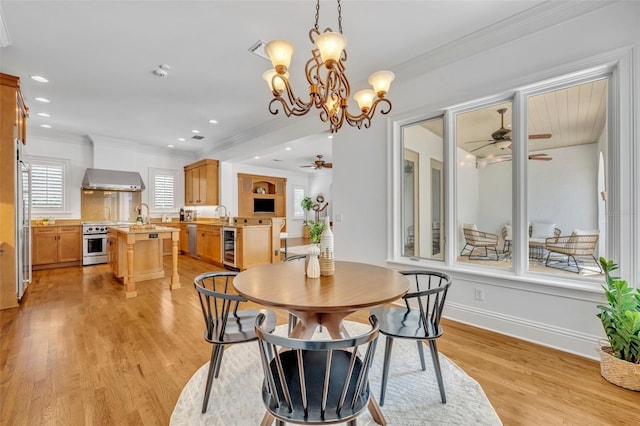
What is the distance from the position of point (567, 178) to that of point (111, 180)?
774 cm

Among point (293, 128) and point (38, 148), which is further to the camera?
point (38, 148)

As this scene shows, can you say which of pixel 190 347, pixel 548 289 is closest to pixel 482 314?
pixel 548 289

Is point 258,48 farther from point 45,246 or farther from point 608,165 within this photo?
point 45,246

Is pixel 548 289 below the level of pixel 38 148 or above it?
below

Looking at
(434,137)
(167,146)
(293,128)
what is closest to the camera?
(434,137)

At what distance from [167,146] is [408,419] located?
774 cm

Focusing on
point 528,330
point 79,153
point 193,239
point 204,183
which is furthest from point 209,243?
point 528,330

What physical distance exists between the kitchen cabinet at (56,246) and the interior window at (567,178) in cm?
769

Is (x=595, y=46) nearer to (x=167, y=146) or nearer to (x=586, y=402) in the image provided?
(x=586, y=402)

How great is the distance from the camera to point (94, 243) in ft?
19.5

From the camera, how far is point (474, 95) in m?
2.82

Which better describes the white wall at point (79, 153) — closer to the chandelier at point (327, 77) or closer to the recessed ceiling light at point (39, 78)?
the recessed ceiling light at point (39, 78)

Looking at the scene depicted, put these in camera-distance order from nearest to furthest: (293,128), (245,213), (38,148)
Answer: (293,128), (38,148), (245,213)

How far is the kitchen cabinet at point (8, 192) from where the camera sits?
10.7 feet
